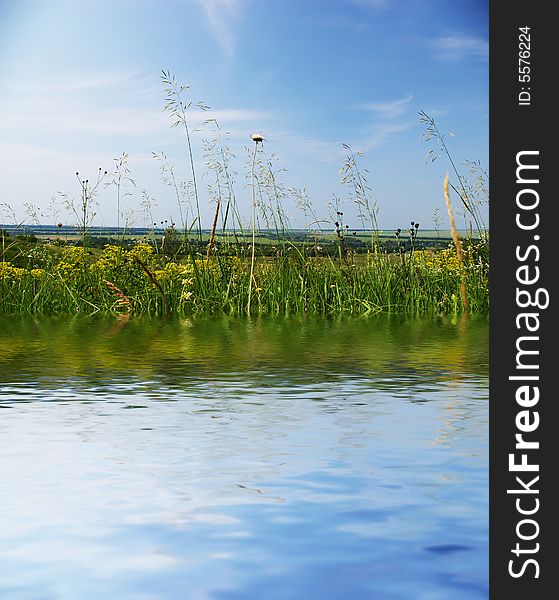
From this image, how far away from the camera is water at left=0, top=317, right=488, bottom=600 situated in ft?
3.01

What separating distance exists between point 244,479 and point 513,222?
0.61m

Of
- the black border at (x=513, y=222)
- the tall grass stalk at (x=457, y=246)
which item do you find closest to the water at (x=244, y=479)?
the black border at (x=513, y=222)

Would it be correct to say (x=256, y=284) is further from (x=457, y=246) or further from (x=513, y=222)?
(x=513, y=222)

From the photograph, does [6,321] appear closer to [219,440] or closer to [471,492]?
[219,440]

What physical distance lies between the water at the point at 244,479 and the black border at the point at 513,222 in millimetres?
179

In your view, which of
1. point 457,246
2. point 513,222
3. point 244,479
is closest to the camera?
point 513,222

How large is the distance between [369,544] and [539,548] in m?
0.30

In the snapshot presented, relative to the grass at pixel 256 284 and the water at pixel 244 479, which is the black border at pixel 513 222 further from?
the grass at pixel 256 284

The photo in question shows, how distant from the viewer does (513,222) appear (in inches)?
31.3

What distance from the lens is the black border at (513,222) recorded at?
0.78 metres

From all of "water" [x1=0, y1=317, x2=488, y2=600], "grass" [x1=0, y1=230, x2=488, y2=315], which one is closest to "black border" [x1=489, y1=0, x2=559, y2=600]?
"water" [x1=0, y1=317, x2=488, y2=600]

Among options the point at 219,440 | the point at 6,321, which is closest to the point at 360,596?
the point at 219,440

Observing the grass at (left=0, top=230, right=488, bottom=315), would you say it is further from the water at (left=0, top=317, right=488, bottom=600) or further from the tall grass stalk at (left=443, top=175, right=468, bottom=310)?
the water at (left=0, top=317, right=488, bottom=600)

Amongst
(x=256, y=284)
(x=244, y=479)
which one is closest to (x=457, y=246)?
(x=256, y=284)
